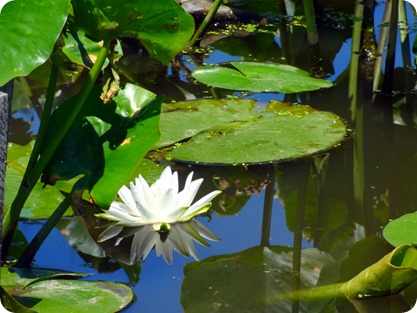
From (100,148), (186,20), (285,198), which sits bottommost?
(285,198)

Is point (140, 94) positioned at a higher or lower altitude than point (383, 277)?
higher

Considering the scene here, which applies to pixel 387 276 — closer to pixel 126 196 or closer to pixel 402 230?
pixel 402 230

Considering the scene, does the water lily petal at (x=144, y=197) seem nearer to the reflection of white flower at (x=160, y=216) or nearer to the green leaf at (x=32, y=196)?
the reflection of white flower at (x=160, y=216)

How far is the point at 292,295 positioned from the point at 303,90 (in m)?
1.53

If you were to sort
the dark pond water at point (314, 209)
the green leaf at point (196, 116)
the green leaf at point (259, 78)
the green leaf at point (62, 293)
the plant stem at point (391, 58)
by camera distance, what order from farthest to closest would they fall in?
the plant stem at point (391, 58), the green leaf at point (259, 78), the green leaf at point (196, 116), the dark pond water at point (314, 209), the green leaf at point (62, 293)

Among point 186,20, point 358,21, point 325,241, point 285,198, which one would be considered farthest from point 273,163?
point 358,21

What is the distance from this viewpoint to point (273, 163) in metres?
3.02

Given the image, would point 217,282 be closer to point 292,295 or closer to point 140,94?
point 292,295

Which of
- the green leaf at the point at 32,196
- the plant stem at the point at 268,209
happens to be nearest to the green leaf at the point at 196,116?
the plant stem at the point at 268,209

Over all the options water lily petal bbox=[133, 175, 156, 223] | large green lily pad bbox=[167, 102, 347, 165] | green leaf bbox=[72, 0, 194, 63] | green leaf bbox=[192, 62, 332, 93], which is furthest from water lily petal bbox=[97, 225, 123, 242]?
green leaf bbox=[192, 62, 332, 93]

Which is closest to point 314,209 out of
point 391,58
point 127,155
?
point 127,155

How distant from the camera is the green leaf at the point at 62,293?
200cm

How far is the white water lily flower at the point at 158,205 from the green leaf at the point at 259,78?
1.10 m

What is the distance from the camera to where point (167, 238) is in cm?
251
